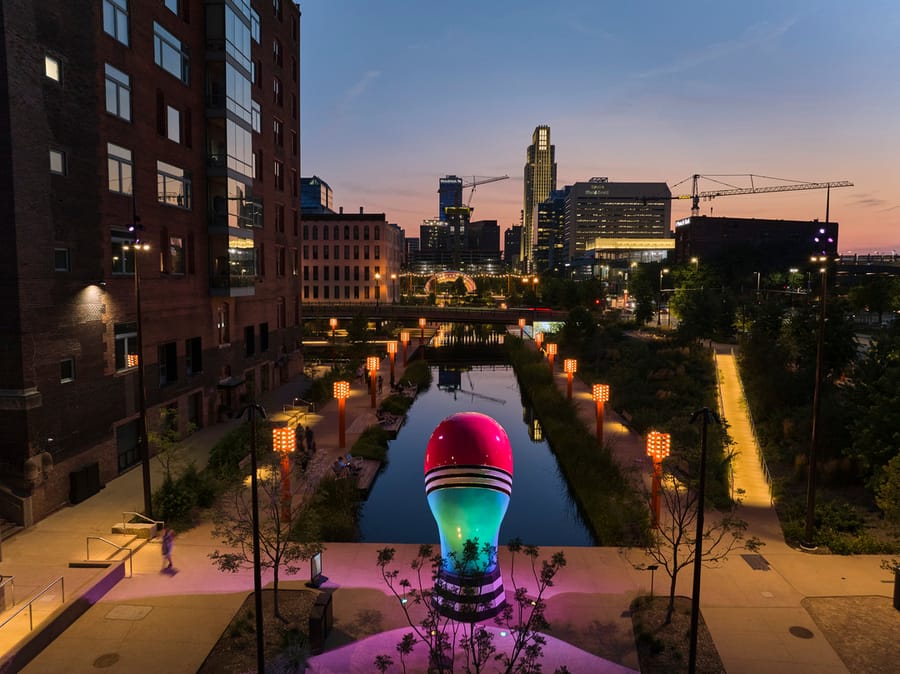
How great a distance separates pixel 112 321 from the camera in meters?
24.5

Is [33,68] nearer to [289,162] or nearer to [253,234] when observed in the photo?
[253,234]

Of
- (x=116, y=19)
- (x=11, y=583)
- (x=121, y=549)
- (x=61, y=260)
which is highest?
(x=116, y=19)

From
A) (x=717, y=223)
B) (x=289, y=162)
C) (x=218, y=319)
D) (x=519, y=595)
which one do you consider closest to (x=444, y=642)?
(x=519, y=595)

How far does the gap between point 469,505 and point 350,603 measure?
13.9 ft

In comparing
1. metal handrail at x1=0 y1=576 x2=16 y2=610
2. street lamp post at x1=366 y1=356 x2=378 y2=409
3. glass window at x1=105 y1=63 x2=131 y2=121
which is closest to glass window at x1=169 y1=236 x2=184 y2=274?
glass window at x1=105 y1=63 x2=131 y2=121

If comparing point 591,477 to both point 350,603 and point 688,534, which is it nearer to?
point 688,534

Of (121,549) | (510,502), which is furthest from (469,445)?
(510,502)

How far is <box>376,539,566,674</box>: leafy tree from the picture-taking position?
447 inches

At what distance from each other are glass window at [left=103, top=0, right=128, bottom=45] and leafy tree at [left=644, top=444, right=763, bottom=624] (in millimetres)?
26962

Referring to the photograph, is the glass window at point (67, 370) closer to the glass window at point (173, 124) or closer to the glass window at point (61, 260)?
the glass window at point (61, 260)

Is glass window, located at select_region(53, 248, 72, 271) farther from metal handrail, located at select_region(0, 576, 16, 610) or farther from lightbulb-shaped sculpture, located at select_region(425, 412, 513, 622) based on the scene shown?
lightbulb-shaped sculpture, located at select_region(425, 412, 513, 622)

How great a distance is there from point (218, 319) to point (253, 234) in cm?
681

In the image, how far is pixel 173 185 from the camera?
3003 cm

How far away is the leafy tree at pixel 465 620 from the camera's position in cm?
1134
